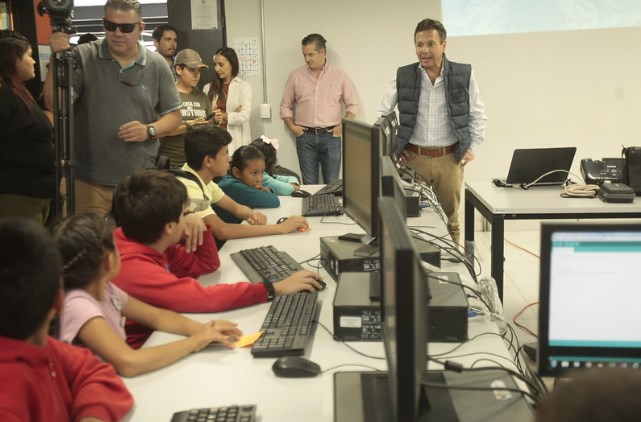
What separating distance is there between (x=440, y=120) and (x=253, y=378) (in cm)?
303

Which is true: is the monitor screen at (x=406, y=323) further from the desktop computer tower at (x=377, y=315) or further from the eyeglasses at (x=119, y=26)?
the eyeglasses at (x=119, y=26)

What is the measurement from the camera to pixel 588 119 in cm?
555

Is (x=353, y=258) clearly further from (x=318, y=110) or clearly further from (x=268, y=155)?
(x=318, y=110)

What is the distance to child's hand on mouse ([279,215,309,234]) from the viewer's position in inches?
111

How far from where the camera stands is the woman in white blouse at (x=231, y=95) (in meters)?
5.33

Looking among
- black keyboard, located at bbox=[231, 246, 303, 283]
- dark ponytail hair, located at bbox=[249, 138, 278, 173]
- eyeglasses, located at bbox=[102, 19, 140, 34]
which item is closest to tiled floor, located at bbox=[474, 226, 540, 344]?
black keyboard, located at bbox=[231, 246, 303, 283]

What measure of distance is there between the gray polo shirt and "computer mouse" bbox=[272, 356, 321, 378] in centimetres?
174

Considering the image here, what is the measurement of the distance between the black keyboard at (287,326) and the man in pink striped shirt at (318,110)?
12.0 feet

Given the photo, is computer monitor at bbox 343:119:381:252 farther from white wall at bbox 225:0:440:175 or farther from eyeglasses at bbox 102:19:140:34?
white wall at bbox 225:0:440:175

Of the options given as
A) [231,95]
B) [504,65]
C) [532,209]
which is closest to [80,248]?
[532,209]

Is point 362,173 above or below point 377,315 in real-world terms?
above

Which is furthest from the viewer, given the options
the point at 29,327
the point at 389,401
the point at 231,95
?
the point at 231,95

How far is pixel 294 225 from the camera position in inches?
112

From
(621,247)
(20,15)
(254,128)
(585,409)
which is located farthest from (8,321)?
(254,128)
